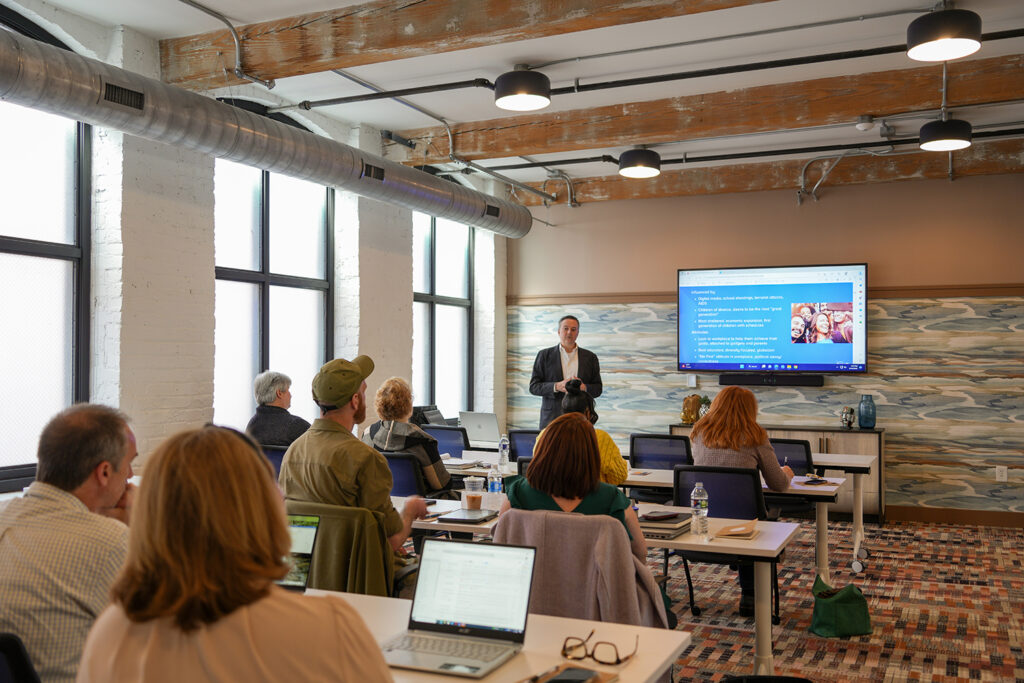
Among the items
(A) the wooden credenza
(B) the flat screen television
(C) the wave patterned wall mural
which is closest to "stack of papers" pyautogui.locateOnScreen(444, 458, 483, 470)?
(A) the wooden credenza

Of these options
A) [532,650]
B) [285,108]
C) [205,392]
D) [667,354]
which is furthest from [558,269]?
[532,650]

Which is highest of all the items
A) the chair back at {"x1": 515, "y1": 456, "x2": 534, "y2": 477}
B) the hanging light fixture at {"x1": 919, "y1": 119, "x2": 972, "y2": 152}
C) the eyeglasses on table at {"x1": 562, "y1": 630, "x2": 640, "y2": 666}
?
the hanging light fixture at {"x1": 919, "y1": 119, "x2": 972, "y2": 152}

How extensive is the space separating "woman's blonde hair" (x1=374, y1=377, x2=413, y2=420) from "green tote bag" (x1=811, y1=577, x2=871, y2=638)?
8.22 ft

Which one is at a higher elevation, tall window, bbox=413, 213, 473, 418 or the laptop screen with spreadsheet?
tall window, bbox=413, 213, 473, 418

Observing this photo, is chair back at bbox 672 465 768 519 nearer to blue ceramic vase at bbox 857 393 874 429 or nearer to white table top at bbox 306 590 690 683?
white table top at bbox 306 590 690 683

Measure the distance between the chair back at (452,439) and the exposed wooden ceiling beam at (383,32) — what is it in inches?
111

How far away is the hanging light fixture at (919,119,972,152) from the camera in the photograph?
6.40 metres

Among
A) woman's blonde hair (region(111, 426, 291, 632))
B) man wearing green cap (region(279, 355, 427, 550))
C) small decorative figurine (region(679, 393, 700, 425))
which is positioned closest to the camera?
woman's blonde hair (region(111, 426, 291, 632))

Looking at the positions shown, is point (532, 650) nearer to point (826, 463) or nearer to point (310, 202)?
point (826, 463)

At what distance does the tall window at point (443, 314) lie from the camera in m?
9.28

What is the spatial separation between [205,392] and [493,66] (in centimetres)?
291

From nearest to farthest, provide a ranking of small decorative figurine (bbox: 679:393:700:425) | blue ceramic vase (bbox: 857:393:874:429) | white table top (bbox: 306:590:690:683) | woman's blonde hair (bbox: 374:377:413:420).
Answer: white table top (bbox: 306:590:690:683)
woman's blonde hair (bbox: 374:377:413:420)
blue ceramic vase (bbox: 857:393:874:429)
small decorative figurine (bbox: 679:393:700:425)

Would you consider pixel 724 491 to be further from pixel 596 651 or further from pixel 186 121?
pixel 186 121

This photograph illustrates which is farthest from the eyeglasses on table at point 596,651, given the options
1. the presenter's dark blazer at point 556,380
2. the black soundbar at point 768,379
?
the black soundbar at point 768,379
